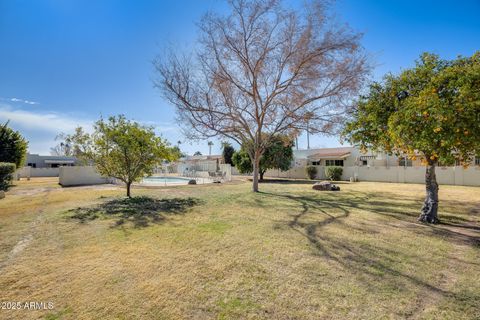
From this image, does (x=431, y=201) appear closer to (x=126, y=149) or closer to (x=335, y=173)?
(x=126, y=149)

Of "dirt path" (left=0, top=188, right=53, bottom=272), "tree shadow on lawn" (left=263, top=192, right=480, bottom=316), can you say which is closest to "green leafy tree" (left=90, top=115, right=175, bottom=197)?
"dirt path" (left=0, top=188, right=53, bottom=272)

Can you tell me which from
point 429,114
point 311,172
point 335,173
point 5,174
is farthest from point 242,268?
point 311,172

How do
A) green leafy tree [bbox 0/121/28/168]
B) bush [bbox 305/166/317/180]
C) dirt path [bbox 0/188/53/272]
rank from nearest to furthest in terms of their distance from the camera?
dirt path [bbox 0/188/53/272], green leafy tree [bbox 0/121/28/168], bush [bbox 305/166/317/180]

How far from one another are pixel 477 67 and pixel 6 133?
109 feet

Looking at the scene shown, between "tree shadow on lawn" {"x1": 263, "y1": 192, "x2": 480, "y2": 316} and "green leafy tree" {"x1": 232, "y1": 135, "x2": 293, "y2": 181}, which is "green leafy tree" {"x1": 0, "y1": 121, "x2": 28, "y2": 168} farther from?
"tree shadow on lawn" {"x1": 263, "y1": 192, "x2": 480, "y2": 316}

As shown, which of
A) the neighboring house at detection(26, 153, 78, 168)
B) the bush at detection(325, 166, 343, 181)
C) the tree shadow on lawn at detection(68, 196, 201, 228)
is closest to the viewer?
the tree shadow on lawn at detection(68, 196, 201, 228)

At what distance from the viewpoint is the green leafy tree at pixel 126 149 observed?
39.2ft

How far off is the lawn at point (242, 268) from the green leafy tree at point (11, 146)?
70.1ft

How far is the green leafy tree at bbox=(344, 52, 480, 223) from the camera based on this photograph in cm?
546

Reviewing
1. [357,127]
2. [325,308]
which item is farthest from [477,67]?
[325,308]

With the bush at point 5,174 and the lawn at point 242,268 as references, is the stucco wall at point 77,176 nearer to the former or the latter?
the bush at point 5,174

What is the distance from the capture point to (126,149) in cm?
1209

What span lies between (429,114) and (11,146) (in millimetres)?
31970

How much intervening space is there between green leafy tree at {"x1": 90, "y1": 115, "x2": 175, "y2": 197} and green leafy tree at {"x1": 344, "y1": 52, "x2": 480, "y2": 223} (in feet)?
30.5
